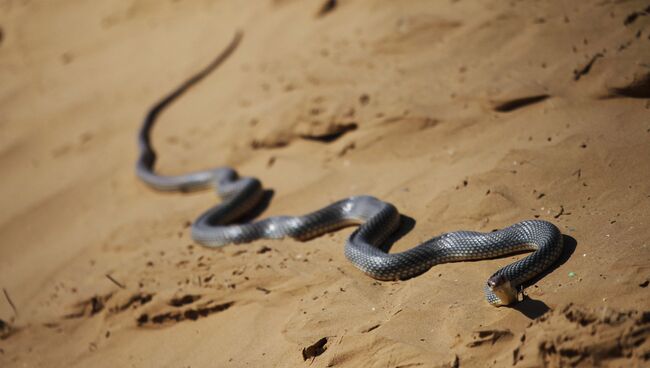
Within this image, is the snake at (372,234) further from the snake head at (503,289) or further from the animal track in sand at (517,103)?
the animal track in sand at (517,103)

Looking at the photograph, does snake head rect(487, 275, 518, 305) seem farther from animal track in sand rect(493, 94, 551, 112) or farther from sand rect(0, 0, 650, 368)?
animal track in sand rect(493, 94, 551, 112)

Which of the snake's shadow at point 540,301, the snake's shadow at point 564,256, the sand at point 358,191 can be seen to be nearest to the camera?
the snake's shadow at point 540,301

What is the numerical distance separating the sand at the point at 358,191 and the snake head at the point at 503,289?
10 centimetres

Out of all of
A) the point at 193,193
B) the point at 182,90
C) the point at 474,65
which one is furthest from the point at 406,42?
the point at 182,90

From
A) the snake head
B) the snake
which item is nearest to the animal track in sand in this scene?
the snake

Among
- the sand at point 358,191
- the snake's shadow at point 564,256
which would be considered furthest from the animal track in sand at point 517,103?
the snake's shadow at point 564,256

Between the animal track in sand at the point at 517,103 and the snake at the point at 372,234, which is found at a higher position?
the animal track in sand at the point at 517,103

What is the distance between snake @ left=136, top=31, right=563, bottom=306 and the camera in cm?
491

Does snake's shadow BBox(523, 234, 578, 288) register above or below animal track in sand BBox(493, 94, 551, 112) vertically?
below

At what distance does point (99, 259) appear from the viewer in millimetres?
7980

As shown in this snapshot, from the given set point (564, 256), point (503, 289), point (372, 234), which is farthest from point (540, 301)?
point (372, 234)

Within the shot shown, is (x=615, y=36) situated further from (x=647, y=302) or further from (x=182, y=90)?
(x=182, y=90)

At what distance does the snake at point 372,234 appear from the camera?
4.91m

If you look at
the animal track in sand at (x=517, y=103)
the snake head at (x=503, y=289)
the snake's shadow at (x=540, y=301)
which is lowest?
the snake's shadow at (x=540, y=301)
